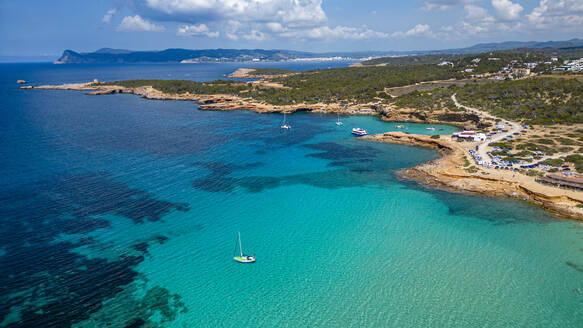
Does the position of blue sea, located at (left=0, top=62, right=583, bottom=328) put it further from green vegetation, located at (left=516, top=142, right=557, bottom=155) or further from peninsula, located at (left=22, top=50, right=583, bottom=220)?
green vegetation, located at (left=516, top=142, right=557, bottom=155)

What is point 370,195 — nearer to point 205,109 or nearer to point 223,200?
point 223,200

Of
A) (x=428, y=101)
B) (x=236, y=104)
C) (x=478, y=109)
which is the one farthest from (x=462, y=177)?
(x=236, y=104)

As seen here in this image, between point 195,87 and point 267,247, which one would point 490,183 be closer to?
point 267,247

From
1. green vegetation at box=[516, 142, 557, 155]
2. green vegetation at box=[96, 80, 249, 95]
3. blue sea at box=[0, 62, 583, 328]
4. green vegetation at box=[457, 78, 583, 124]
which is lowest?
blue sea at box=[0, 62, 583, 328]

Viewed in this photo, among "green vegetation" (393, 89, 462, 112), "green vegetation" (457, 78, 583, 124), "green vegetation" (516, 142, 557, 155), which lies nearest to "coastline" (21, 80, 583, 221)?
"green vegetation" (393, 89, 462, 112)

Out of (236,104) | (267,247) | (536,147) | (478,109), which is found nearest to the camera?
(267,247)

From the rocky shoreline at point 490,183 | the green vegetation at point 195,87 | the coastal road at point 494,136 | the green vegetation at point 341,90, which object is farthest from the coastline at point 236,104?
the rocky shoreline at point 490,183
